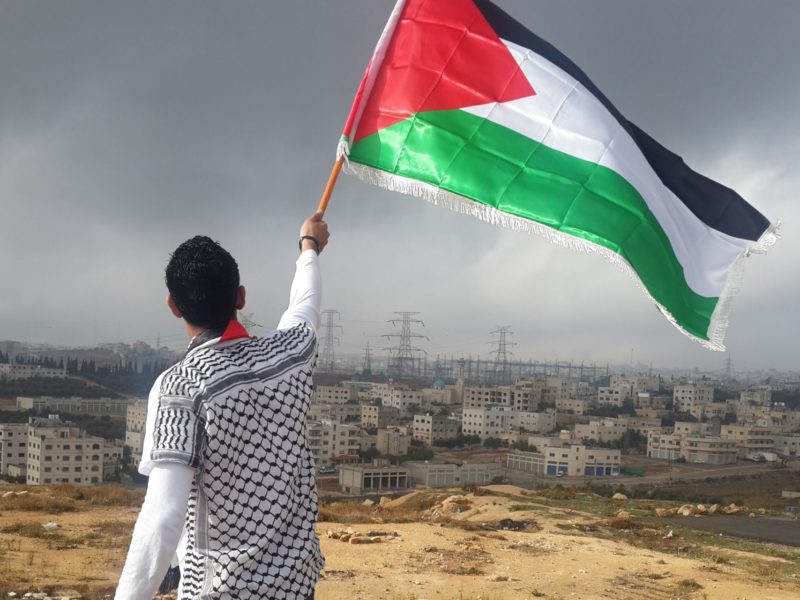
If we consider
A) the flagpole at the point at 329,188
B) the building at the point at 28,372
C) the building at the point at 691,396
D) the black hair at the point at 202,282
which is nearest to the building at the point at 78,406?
the building at the point at 28,372

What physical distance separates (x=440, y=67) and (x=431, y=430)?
46.2m

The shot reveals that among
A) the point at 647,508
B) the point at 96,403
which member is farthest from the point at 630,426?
the point at 647,508

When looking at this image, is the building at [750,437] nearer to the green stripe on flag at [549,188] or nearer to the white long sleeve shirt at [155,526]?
the green stripe on flag at [549,188]

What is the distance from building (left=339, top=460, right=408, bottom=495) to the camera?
2688 cm

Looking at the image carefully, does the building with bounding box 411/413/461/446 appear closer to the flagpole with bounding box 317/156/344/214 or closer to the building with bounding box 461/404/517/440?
the building with bounding box 461/404/517/440

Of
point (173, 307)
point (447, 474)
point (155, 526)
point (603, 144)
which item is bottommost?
point (447, 474)

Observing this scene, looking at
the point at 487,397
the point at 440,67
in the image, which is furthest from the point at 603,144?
the point at 487,397

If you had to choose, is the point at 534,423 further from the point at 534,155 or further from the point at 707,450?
the point at 534,155

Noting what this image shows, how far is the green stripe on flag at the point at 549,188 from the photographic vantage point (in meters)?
3.17

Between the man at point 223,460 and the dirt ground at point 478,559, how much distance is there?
4.59 meters

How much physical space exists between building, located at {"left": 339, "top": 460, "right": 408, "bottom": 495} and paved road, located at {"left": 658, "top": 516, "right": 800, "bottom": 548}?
1552cm

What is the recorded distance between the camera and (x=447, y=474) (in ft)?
97.0

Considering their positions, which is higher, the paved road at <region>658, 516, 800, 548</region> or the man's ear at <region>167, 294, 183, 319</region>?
the man's ear at <region>167, 294, 183, 319</region>

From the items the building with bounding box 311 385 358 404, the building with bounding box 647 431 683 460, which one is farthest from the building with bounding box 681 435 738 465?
the building with bounding box 311 385 358 404
